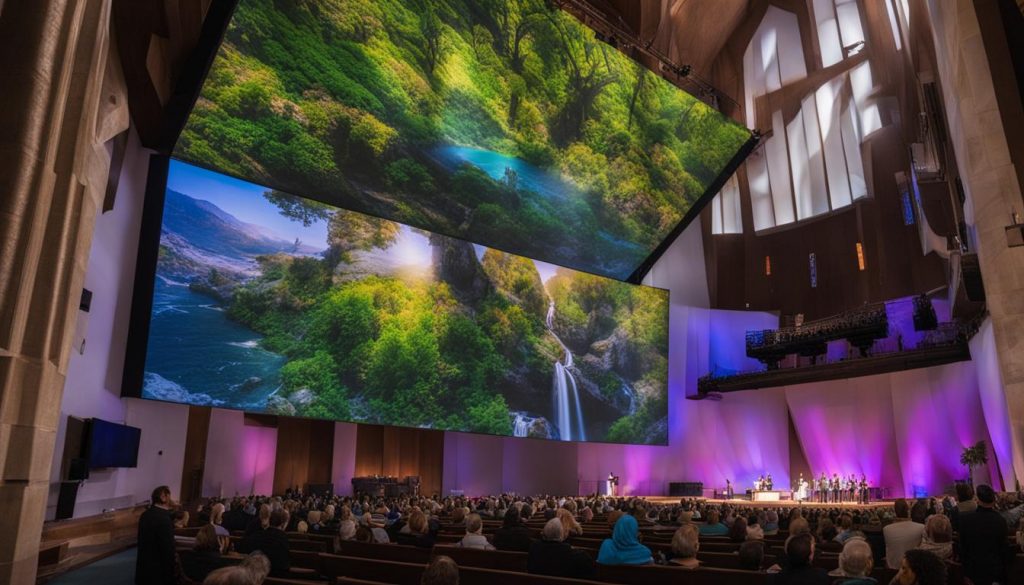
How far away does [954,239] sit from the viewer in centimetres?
1684

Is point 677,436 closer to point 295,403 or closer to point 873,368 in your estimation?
point 873,368

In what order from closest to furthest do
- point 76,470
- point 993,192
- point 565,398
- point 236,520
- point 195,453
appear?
point 236,520
point 76,470
point 993,192
point 195,453
point 565,398

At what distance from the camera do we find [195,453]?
1667 centimetres

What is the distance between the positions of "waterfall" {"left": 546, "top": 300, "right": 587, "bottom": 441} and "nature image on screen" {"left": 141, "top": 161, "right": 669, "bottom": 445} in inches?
1.6

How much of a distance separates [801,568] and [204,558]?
331 centimetres

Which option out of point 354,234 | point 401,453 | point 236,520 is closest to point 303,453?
point 401,453

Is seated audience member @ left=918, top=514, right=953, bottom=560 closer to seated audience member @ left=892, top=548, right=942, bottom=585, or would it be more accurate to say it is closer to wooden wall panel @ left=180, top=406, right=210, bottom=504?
seated audience member @ left=892, top=548, right=942, bottom=585

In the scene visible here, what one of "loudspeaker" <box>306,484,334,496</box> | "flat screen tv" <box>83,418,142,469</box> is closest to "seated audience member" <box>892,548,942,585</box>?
"flat screen tv" <box>83,418,142,469</box>

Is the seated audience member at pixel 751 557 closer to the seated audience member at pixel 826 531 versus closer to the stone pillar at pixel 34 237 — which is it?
the seated audience member at pixel 826 531

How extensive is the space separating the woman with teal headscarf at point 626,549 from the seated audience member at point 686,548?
0.19 m

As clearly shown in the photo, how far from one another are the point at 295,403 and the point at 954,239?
15.7m

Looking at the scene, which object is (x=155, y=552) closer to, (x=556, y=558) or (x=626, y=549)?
(x=556, y=558)

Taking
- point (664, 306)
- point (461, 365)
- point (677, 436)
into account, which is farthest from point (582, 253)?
point (677, 436)

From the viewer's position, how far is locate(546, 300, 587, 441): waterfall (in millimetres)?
18750
